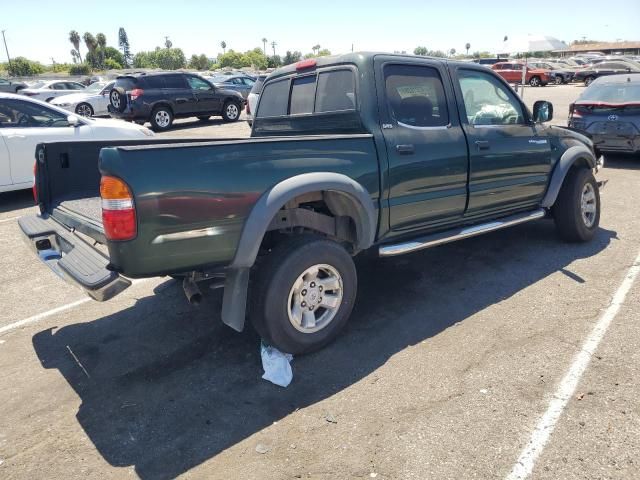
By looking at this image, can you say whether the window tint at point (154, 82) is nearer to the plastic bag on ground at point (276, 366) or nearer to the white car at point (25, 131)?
the white car at point (25, 131)

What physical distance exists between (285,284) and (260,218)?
47 centimetres

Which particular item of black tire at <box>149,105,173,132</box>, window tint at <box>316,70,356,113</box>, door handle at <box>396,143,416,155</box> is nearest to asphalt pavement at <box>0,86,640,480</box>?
door handle at <box>396,143,416,155</box>

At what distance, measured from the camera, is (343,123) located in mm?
3955

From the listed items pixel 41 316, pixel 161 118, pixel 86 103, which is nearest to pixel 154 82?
pixel 161 118

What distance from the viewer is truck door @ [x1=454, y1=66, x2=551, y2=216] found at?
14.4 ft

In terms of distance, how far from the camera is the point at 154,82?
1573 cm

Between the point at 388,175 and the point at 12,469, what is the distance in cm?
278

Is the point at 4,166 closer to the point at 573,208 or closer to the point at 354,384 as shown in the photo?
the point at 354,384

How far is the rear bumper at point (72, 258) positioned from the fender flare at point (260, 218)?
602 millimetres

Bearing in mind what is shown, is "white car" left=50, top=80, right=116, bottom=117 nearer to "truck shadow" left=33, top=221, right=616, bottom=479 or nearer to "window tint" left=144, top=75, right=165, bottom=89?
"window tint" left=144, top=75, right=165, bottom=89

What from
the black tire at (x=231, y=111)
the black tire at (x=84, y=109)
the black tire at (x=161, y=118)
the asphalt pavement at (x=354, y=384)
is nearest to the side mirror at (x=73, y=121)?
the asphalt pavement at (x=354, y=384)

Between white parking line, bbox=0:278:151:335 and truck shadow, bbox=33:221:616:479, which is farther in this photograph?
white parking line, bbox=0:278:151:335

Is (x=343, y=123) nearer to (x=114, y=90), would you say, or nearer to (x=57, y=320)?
(x=57, y=320)

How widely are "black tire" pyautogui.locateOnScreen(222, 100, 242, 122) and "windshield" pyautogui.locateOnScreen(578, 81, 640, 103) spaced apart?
37.2 feet
